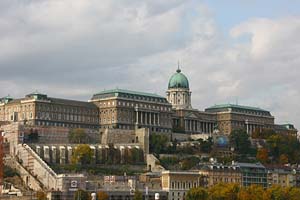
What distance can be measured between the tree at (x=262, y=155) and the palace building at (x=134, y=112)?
53.4 feet

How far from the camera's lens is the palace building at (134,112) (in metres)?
147

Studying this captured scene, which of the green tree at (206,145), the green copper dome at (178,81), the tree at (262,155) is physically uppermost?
the green copper dome at (178,81)

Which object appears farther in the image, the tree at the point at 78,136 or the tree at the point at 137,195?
the tree at the point at 78,136

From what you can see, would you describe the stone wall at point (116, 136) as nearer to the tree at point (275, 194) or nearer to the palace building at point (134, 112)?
the palace building at point (134, 112)

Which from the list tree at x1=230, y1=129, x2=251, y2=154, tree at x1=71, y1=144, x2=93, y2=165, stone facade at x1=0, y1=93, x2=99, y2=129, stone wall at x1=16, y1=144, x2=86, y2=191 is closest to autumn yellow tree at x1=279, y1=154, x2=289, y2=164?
tree at x1=230, y1=129, x2=251, y2=154

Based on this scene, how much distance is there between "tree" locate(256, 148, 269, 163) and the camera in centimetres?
14725

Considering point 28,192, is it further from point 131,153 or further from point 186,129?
point 186,129

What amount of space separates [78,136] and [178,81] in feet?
127

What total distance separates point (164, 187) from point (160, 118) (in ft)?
109

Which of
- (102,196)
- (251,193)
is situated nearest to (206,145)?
(251,193)

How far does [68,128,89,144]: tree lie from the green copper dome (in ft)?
117

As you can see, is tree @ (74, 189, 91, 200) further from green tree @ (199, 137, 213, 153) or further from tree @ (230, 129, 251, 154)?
tree @ (230, 129, 251, 154)

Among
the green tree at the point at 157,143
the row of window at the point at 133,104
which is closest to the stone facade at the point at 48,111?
the row of window at the point at 133,104

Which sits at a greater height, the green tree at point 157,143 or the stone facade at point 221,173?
the green tree at point 157,143
